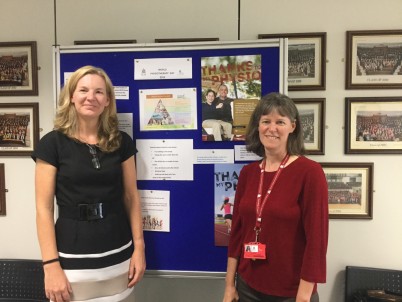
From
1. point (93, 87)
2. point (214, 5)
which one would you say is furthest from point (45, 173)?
point (214, 5)

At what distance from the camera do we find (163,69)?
1.83m

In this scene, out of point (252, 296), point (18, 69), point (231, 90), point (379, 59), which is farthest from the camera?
point (18, 69)

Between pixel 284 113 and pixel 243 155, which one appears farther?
pixel 243 155

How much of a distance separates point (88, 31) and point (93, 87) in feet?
2.58

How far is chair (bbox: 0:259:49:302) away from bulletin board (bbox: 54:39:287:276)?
0.83 metres

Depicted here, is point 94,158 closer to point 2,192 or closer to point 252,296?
point 252,296

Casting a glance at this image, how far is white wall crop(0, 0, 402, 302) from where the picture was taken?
201 cm

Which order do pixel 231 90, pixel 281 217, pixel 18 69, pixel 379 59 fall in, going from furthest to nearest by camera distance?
pixel 18 69 < pixel 379 59 < pixel 231 90 < pixel 281 217

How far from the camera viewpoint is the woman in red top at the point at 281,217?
1307mm

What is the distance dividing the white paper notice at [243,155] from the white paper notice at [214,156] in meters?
0.03

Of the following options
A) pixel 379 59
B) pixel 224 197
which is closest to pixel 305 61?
pixel 379 59

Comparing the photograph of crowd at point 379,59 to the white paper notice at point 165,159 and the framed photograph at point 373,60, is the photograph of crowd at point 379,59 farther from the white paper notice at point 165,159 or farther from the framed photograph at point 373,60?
the white paper notice at point 165,159

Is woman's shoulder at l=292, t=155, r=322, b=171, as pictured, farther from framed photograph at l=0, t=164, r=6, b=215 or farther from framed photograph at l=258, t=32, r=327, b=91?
framed photograph at l=0, t=164, r=6, b=215

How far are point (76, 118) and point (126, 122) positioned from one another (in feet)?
1.22
